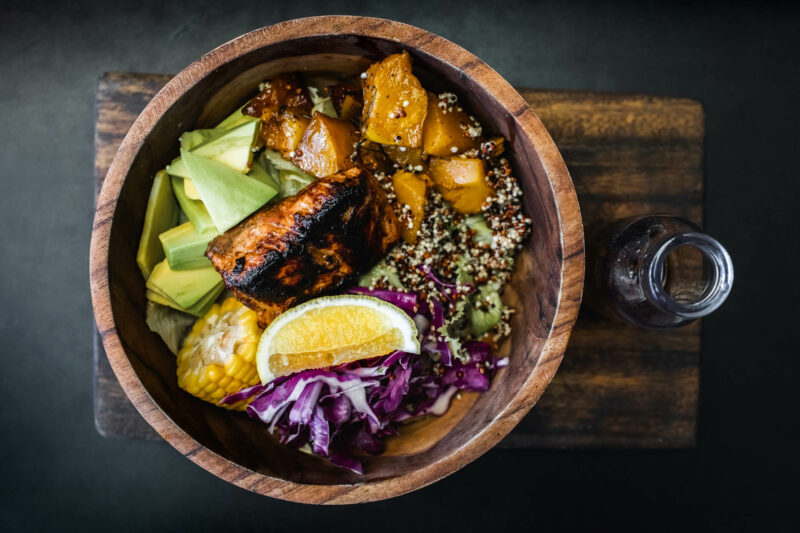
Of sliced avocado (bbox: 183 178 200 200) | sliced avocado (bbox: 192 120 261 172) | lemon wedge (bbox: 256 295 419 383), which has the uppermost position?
sliced avocado (bbox: 192 120 261 172)

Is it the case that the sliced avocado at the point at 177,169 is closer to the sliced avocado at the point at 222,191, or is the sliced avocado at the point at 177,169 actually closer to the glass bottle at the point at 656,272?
the sliced avocado at the point at 222,191

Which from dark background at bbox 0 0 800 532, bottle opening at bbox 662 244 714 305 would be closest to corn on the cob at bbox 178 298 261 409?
dark background at bbox 0 0 800 532

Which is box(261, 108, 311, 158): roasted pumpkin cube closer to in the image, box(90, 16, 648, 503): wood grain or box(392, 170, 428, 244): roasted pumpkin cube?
box(90, 16, 648, 503): wood grain

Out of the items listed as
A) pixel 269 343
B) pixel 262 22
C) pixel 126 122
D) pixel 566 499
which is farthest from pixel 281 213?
pixel 566 499

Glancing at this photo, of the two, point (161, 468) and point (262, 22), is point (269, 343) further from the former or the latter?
point (262, 22)

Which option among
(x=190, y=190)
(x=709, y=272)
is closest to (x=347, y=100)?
(x=190, y=190)

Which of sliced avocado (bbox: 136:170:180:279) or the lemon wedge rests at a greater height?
sliced avocado (bbox: 136:170:180:279)
